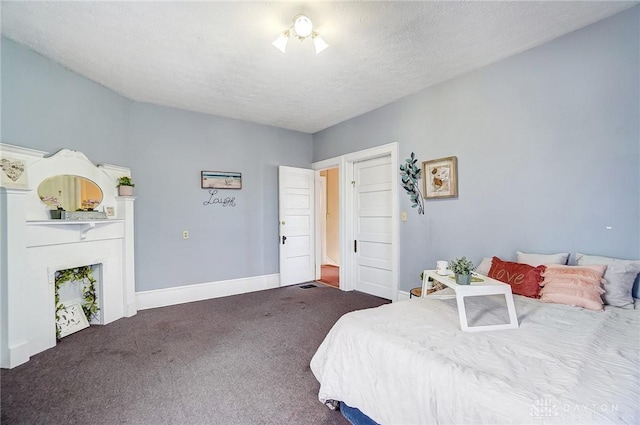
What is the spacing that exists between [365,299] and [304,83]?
295 cm

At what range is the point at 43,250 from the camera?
262 centimetres

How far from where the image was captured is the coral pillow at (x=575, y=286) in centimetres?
190

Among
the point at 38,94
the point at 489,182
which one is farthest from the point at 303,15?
the point at 38,94

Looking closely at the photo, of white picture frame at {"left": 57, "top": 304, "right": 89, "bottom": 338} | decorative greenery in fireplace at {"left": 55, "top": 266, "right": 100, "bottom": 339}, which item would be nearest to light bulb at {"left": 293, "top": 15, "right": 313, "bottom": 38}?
decorative greenery in fireplace at {"left": 55, "top": 266, "right": 100, "bottom": 339}

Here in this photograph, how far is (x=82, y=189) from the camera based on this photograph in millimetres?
3047

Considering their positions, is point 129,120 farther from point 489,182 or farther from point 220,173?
point 489,182

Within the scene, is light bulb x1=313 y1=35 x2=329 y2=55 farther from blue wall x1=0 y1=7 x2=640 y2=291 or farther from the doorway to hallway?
the doorway to hallway

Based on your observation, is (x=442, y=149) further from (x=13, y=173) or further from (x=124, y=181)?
(x=13, y=173)

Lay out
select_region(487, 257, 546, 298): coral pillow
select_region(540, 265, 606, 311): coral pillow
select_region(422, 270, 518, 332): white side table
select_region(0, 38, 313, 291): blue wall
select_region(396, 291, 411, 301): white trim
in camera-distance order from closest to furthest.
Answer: select_region(422, 270, 518, 332): white side table
select_region(540, 265, 606, 311): coral pillow
select_region(487, 257, 546, 298): coral pillow
select_region(0, 38, 313, 291): blue wall
select_region(396, 291, 411, 301): white trim

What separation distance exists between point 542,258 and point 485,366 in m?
1.70

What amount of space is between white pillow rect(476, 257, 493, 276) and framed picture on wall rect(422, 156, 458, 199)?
0.77 m

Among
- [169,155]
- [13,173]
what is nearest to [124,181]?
[169,155]

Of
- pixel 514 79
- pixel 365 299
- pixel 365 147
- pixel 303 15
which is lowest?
pixel 365 299

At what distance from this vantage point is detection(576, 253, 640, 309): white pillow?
1.92m
